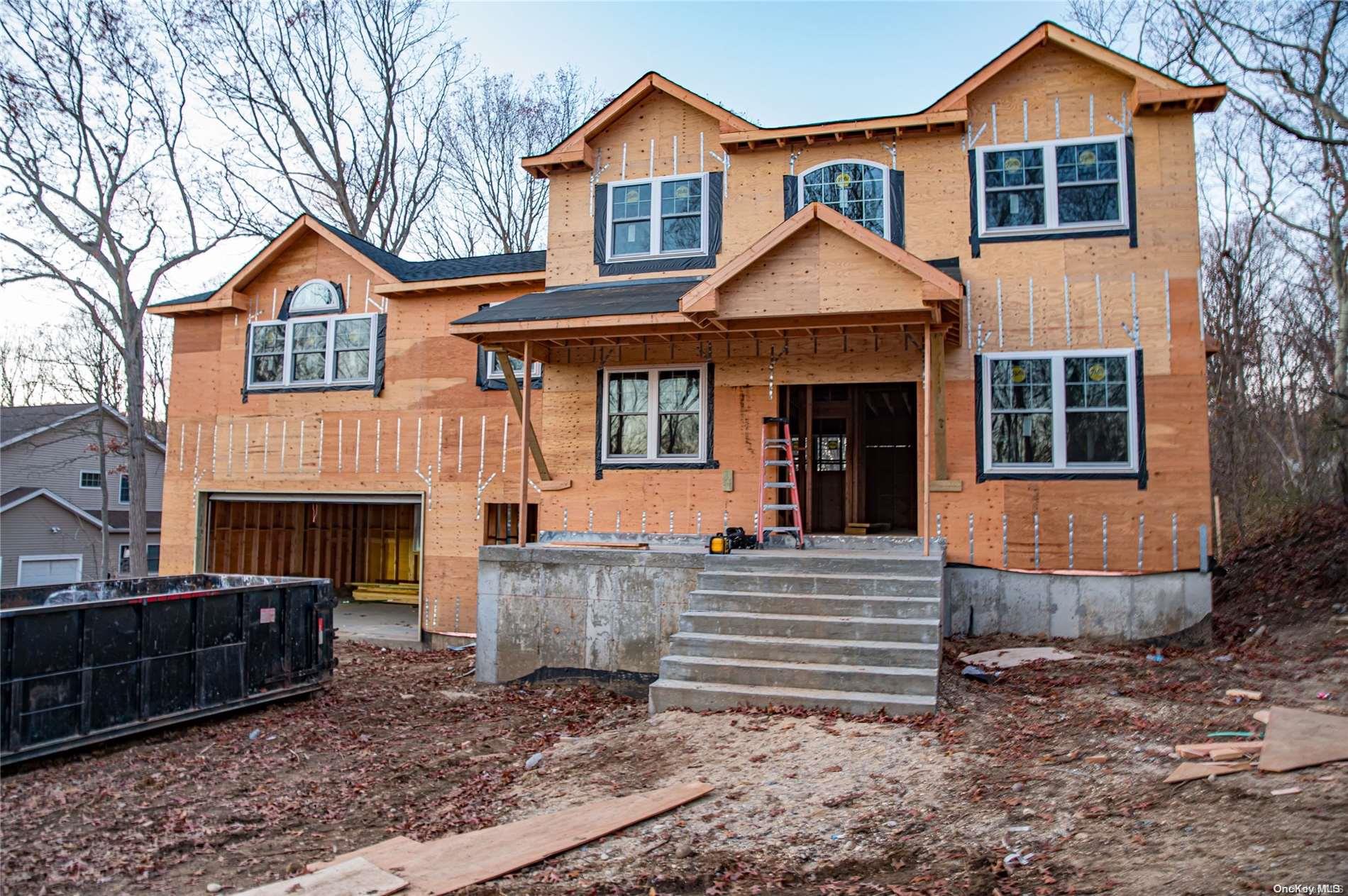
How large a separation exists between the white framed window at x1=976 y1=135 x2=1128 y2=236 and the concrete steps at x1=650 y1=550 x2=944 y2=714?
5257mm

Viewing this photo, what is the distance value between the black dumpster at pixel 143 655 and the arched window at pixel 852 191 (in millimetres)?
8641

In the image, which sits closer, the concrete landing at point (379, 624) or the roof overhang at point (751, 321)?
the roof overhang at point (751, 321)

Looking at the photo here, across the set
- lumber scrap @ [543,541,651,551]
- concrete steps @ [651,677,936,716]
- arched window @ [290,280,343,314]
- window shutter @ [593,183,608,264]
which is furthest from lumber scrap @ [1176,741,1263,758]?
arched window @ [290,280,343,314]

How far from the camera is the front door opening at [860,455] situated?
14719mm

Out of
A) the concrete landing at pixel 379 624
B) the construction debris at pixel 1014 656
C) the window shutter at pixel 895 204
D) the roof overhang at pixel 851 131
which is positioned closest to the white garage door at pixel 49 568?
the concrete landing at pixel 379 624

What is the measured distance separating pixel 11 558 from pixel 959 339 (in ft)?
107

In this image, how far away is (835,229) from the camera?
1068 cm

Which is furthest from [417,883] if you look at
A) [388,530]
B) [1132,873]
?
[388,530]

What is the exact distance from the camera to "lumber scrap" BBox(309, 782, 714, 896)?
17.0 feet

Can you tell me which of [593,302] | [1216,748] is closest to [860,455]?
[593,302]

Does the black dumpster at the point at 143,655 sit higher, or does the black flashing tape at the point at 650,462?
the black flashing tape at the point at 650,462

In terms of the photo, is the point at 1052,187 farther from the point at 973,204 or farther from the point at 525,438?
the point at 525,438

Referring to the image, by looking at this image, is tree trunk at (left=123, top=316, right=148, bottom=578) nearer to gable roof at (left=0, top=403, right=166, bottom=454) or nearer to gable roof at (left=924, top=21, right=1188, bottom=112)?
gable roof at (left=0, top=403, right=166, bottom=454)

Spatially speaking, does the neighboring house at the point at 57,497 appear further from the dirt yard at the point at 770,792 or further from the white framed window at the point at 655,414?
the dirt yard at the point at 770,792
